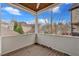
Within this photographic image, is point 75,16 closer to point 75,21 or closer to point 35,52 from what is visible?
point 75,21

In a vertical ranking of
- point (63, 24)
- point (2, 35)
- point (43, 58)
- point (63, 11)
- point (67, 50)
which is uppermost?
point (63, 11)

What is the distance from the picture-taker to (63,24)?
7.10ft

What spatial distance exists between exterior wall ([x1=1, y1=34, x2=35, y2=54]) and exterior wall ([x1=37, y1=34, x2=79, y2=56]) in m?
0.15

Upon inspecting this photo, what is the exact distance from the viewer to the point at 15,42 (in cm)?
216

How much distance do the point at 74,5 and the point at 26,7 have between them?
2.50ft

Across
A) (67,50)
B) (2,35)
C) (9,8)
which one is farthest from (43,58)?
(9,8)

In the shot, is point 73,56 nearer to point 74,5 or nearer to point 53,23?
point 53,23

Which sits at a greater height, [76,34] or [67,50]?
[76,34]

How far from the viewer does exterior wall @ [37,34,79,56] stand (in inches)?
82.0

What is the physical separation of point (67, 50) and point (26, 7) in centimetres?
94

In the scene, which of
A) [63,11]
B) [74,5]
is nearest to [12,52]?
[63,11]

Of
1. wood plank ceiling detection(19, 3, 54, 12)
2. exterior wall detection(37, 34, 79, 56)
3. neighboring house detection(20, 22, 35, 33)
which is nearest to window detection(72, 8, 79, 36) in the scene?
exterior wall detection(37, 34, 79, 56)

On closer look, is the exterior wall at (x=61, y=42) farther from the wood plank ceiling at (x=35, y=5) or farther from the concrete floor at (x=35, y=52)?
the wood plank ceiling at (x=35, y=5)

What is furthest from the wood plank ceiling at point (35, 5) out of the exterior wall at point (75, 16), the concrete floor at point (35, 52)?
the concrete floor at point (35, 52)
